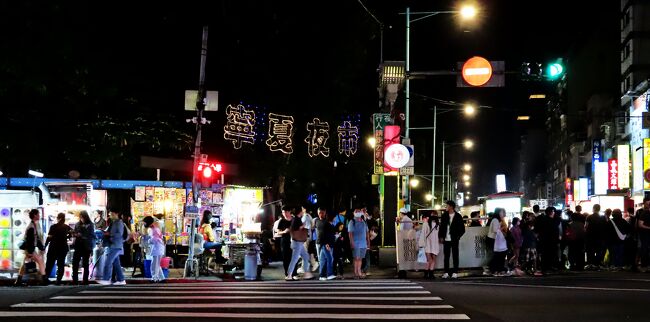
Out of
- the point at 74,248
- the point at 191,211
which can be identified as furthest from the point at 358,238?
the point at 74,248

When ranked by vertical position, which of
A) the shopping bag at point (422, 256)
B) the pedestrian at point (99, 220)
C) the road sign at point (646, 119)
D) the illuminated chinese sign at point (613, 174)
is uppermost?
the road sign at point (646, 119)

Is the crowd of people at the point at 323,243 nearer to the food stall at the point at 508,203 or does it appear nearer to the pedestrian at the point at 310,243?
the pedestrian at the point at 310,243

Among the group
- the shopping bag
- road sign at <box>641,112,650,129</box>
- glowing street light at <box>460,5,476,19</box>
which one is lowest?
the shopping bag

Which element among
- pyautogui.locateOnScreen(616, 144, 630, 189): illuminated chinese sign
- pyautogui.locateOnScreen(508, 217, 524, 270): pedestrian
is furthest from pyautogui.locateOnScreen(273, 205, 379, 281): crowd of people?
pyautogui.locateOnScreen(616, 144, 630, 189): illuminated chinese sign

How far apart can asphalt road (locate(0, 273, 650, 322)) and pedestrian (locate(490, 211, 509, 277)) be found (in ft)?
8.74

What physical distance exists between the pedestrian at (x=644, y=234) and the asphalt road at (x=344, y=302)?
3.28 meters

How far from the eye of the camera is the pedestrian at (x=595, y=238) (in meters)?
21.1

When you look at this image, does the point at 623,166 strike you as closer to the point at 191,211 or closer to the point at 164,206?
the point at 164,206

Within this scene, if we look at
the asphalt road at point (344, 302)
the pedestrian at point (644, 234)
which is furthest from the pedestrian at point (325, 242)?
the pedestrian at point (644, 234)

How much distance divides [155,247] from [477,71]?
9762mm

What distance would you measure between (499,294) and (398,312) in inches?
131

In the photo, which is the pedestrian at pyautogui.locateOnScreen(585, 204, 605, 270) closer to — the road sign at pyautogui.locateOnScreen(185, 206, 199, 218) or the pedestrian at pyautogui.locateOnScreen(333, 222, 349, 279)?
the pedestrian at pyautogui.locateOnScreen(333, 222, 349, 279)

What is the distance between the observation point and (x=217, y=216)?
1011 inches

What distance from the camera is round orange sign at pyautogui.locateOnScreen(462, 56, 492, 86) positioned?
2033cm
